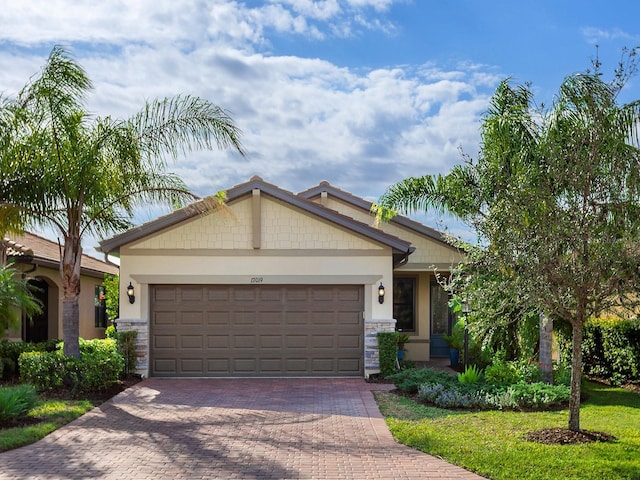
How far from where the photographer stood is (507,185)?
9.34m

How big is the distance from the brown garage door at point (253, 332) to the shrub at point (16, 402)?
518 centimetres

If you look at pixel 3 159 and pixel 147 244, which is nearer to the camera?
pixel 3 159

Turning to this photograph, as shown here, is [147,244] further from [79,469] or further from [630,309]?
[630,309]

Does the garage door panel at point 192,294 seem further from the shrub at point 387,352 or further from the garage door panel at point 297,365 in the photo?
the shrub at point 387,352

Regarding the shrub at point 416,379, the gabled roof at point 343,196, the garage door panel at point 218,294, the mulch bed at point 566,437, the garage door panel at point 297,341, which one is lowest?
the mulch bed at point 566,437

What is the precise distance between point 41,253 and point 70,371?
7823 millimetres

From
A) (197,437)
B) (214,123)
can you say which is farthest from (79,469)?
(214,123)

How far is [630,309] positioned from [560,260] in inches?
49.0

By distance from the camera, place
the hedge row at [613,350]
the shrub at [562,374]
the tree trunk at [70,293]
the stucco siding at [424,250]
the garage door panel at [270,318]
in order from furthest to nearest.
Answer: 1. the stucco siding at [424,250]
2. the garage door panel at [270,318]
3. the hedge row at [613,350]
4. the tree trunk at [70,293]
5. the shrub at [562,374]

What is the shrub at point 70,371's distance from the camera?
1312 centimetres

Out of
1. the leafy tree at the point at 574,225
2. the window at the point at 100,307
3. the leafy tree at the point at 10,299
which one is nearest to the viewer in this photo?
the leafy tree at the point at 574,225

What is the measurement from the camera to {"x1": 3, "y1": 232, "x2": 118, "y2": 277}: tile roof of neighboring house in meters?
18.2

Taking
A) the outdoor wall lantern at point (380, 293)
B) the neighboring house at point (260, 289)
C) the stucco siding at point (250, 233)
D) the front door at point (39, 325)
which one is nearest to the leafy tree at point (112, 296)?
the front door at point (39, 325)

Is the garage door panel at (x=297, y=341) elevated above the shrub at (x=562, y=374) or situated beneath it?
elevated above
